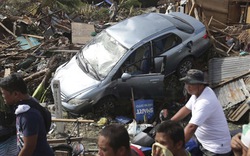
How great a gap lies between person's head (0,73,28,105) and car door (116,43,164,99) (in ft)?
17.2

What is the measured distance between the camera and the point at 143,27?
997cm

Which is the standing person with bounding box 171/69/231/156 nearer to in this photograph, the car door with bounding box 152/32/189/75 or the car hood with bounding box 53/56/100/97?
the car hood with bounding box 53/56/100/97

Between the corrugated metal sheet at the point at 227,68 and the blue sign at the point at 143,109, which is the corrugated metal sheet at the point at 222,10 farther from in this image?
the blue sign at the point at 143,109

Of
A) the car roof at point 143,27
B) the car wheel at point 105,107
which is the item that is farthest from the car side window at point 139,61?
the car wheel at point 105,107

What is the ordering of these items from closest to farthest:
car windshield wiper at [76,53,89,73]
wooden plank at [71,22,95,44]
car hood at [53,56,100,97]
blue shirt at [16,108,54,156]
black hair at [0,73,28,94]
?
blue shirt at [16,108,54,156] → black hair at [0,73,28,94] → car hood at [53,56,100,97] → car windshield wiper at [76,53,89,73] → wooden plank at [71,22,95,44]

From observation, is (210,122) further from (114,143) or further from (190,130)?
(114,143)

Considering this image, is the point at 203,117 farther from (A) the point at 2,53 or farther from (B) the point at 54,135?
(A) the point at 2,53

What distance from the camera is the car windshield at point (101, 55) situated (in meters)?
9.10

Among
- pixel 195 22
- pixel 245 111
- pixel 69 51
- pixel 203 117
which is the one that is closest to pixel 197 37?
pixel 195 22

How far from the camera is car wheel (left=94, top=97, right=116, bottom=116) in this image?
8883mm

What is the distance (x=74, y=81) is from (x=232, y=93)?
3.84 meters

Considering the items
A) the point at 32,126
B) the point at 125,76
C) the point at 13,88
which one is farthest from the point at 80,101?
the point at 32,126

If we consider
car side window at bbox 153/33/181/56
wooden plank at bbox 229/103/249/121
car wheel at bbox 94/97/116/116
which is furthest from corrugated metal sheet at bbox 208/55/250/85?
car wheel at bbox 94/97/116/116

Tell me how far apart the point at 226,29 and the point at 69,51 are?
5.71 metres
